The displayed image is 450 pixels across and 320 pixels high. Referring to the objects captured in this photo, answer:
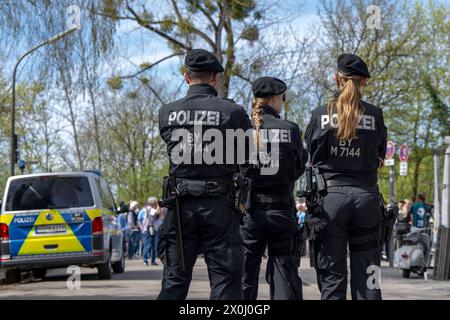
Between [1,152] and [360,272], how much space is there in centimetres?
5292

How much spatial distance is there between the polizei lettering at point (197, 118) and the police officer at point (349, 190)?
0.91m

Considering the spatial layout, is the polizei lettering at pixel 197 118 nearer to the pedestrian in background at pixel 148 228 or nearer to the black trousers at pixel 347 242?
the black trousers at pixel 347 242

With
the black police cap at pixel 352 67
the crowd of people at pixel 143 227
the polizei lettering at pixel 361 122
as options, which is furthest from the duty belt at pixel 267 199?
the crowd of people at pixel 143 227

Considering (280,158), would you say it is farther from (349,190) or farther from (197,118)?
(197,118)

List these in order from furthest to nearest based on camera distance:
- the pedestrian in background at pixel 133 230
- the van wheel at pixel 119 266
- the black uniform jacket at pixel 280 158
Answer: the pedestrian in background at pixel 133 230 < the van wheel at pixel 119 266 < the black uniform jacket at pixel 280 158

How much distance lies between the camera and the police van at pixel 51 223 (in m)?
15.5

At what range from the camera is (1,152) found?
189ft

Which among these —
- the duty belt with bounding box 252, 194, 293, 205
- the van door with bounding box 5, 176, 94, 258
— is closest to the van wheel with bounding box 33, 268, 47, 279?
the van door with bounding box 5, 176, 94, 258

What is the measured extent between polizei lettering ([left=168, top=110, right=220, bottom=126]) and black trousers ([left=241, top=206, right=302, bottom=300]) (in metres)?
1.44

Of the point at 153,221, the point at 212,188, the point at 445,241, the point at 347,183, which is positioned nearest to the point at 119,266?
the point at 153,221

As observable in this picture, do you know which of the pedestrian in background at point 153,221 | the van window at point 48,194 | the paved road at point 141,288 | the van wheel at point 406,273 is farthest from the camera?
the pedestrian in background at point 153,221

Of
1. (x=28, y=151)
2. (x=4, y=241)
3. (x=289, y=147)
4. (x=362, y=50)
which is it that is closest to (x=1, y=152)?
(x=28, y=151)
